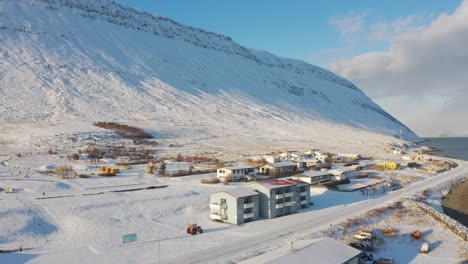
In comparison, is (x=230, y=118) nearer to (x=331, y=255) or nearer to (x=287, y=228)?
(x=287, y=228)

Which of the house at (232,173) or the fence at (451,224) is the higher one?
the house at (232,173)

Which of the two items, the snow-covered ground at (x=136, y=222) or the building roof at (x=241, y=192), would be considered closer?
the snow-covered ground at (x=136, y=222)

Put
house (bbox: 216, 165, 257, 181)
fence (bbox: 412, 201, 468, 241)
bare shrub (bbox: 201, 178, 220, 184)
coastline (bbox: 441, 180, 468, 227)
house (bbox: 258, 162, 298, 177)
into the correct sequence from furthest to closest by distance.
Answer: house (bbox: 258, 162, 298, 177) → house (bbox: 216, 165, 257, 181) → bare shrub (bbox: 201, 178, 220, 184) → coastline (bbox: 441, 180, 468, 227) → fence (bbox: 412, 201, 468, 241)

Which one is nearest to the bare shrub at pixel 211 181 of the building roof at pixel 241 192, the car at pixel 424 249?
the building roof at pixel 241 192

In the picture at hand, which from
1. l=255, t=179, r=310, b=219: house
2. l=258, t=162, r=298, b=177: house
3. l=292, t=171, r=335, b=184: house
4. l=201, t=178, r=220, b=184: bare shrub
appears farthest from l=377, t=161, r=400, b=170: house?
l=255, t=179, r=310, b=219: house

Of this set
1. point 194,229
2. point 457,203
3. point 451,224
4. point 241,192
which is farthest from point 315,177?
point 194,229

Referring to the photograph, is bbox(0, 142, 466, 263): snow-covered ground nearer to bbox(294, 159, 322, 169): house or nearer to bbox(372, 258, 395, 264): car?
bbox(372, 258, 395, 264): car

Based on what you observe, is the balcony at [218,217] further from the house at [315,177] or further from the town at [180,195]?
the house at [315,177]
